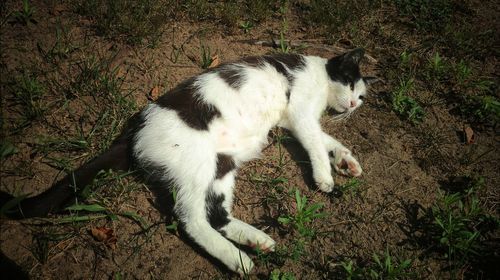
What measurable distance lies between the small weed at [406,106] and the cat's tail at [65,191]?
291 centimetres

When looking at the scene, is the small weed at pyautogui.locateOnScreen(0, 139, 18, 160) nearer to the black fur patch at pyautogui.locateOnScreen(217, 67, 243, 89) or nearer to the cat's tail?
the cat's tail

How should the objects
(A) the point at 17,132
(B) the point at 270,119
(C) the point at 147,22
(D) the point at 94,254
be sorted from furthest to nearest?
(C) the point at 147,22
(B) the point at 270,119
(A) the point at 17,132
(D) the point at 94,254

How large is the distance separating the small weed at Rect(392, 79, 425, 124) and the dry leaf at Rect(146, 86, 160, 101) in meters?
2.65

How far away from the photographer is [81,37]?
3.07 m

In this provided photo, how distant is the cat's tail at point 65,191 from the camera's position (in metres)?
1.83

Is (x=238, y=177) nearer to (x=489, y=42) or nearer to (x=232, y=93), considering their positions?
(x=232, y=93)

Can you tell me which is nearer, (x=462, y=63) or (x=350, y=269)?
(x=350, y=269)

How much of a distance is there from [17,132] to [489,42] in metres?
5.85

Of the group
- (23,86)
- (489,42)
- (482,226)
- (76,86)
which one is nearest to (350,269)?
(482,226)

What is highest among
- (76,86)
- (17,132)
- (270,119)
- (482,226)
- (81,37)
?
(81,37)

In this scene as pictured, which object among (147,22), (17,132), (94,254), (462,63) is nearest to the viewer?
(94,254)

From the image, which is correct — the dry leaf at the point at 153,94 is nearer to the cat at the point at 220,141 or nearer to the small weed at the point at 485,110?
the cat at the point at 220,141

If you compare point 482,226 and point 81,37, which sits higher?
point 81,37

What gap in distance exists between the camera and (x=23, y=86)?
8.11 ft
